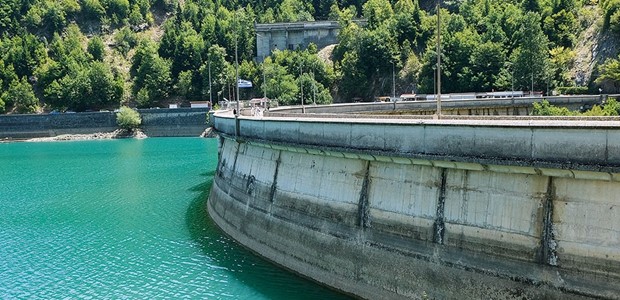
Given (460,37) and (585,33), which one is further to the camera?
(460,37)

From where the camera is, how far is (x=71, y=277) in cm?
2998

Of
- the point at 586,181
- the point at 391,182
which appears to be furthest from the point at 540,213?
the point at 391,182

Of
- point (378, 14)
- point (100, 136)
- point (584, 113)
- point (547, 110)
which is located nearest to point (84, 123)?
point (100, 136)

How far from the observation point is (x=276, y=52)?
448 ft

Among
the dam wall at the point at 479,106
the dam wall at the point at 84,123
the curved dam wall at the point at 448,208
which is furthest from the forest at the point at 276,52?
the curved dam wall at the point at 448,208

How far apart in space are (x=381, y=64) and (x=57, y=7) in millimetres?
124401

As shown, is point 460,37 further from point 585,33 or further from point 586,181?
point 586,181

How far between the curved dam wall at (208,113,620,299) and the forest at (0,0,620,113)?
43288 mm

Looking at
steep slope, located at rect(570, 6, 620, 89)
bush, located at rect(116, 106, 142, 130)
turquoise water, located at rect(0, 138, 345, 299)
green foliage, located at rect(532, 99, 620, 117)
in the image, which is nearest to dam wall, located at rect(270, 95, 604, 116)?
green foliage, located at rect(532, 99, 620, 117)

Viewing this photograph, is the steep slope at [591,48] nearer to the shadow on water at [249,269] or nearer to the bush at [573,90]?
the bush at [573,90]

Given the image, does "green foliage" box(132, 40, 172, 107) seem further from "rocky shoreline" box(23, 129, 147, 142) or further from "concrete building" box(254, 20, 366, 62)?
"concrete building" box(254, 20, 366, 62)

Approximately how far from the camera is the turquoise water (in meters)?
27.5

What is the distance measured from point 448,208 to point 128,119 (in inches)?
4433

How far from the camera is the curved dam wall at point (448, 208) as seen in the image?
58.0 ft
